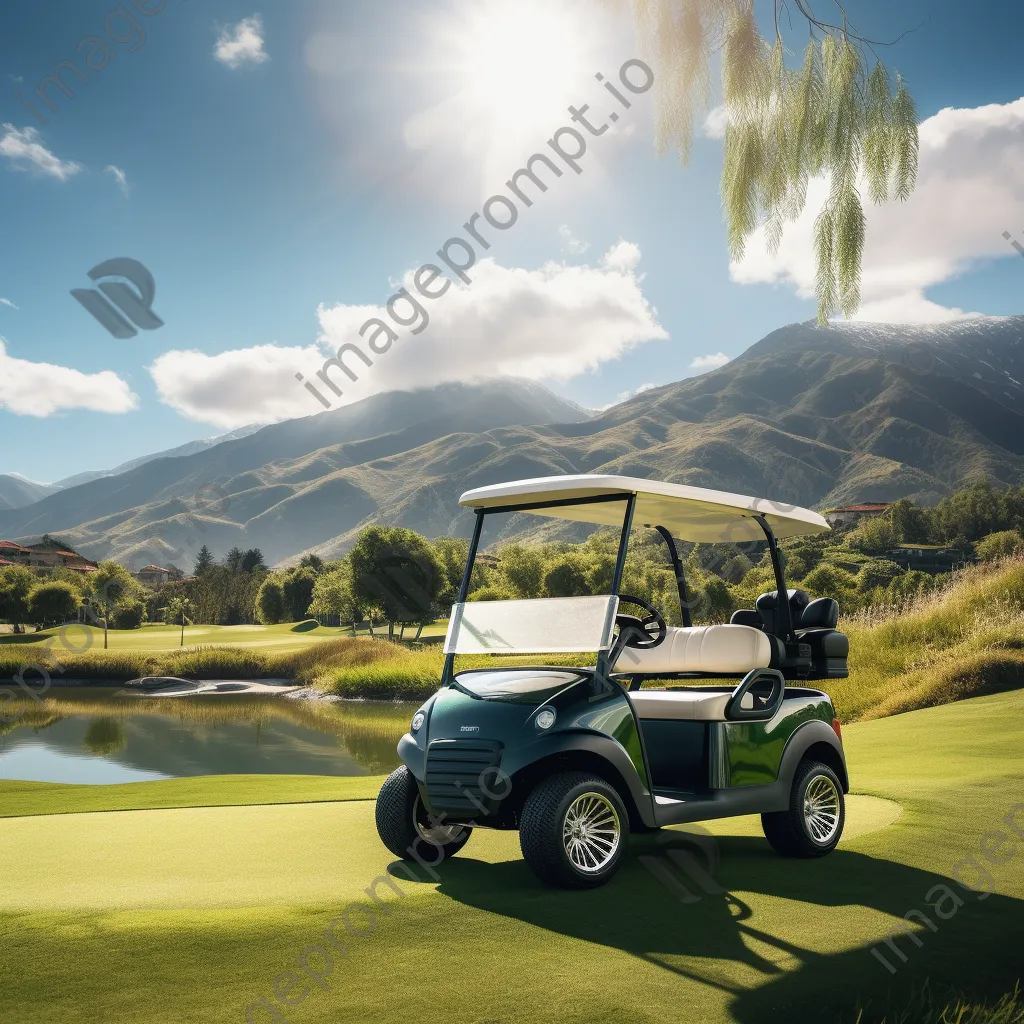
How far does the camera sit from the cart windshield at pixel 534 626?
5.37m

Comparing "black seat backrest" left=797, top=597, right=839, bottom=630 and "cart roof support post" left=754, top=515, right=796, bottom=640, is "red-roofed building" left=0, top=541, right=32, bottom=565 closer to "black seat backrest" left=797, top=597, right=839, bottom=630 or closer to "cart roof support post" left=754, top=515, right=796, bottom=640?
"cart roof support post" left=754, top=515, right=796, bottom=640

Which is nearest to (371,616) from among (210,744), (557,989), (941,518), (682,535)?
(210,744)

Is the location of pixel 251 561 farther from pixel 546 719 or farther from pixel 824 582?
pixel 546 719

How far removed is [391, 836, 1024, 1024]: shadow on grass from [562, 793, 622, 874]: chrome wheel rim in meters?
0.16

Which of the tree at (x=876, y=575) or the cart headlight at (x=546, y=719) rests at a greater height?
the tree at (x=876, y=575)

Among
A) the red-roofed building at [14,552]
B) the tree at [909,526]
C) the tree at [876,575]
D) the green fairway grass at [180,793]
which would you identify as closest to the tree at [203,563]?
the red-roofed building at [14,552]

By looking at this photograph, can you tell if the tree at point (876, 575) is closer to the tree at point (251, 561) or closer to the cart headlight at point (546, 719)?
the cart headlight at point (546, 719)

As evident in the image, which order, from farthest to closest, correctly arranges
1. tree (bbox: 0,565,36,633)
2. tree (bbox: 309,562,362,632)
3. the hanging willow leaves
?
tree (bbox: 0,565,36,633) < tree (bbox: 309,562,362,632) < the hanging willow leaves

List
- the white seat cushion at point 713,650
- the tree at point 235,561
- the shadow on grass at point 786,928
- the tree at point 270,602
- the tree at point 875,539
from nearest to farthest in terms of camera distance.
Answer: the shadow on grass at point 786,928 → the white seat cushion at point 713,650 → the tree at point 875,539 → the tree at point 270,602 → the tree at point 235,561

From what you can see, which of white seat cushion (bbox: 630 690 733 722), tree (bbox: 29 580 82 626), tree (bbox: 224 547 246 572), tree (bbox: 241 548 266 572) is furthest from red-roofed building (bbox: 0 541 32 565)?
white seat cushion (bbox: 630 690 733 722)

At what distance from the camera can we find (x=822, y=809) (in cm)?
641

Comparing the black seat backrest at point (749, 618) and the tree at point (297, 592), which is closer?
the black seat backrest at point (749, 618)

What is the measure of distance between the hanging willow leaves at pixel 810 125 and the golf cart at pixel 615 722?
7.50 ft

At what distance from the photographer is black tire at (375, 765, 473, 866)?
5684 mm
